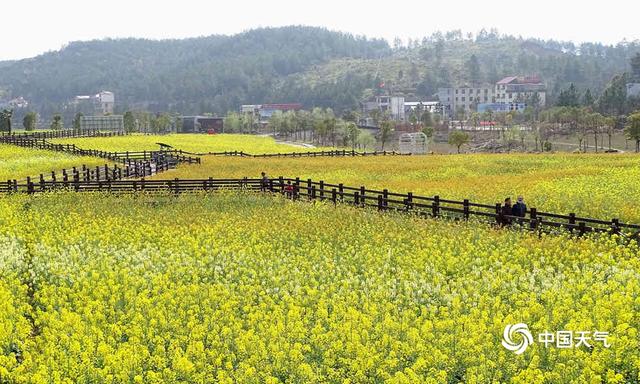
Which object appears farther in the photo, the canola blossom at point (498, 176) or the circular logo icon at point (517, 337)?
the canola blossom at point (498, 176)

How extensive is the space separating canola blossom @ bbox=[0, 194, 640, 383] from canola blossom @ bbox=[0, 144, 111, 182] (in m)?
36.3

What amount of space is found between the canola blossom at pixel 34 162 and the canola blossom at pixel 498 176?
37.5 feet

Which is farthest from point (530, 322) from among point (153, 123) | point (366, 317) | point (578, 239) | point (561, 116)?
point (153, 123)

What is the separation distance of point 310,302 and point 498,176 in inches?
1386

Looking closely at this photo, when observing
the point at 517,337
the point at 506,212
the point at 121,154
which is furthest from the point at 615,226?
the point at 121,154

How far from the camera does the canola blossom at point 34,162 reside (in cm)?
6082

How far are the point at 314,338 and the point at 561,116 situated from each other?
157 m

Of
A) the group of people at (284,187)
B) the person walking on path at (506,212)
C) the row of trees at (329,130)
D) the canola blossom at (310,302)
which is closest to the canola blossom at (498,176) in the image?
the person walking on path at (506,212)

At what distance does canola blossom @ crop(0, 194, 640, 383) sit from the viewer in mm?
11805

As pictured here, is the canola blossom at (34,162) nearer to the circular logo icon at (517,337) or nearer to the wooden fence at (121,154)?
the wooden fence at (121,154)

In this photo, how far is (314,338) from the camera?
13.0m

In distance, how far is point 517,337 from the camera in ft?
41.8

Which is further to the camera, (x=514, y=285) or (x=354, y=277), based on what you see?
(x=354, y=277)

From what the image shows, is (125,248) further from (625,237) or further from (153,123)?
(153,123)
